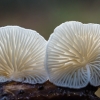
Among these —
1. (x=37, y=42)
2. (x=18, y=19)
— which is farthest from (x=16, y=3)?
(x=37, y=42)

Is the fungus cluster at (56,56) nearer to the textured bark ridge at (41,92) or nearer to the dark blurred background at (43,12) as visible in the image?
the textured bark ridge at (41,92)

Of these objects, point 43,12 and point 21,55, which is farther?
point 43,12

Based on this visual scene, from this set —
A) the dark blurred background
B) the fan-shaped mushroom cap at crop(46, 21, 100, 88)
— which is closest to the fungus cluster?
the fan-shaped mushroom cap at crop(46, 21, 100, 88)

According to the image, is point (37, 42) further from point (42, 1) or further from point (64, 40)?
point (42, 1)

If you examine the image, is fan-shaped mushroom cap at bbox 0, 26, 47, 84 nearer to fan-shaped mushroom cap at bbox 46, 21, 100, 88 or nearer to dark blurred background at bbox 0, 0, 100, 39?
fan-shaped mushroom cap at bbox 46, 21, 100, 88

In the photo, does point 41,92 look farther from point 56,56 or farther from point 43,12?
point 43,12

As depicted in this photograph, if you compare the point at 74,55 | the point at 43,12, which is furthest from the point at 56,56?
the point at 43,12

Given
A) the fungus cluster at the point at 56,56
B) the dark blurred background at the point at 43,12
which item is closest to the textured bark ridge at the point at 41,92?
the fungus cluster at the point at 56,56

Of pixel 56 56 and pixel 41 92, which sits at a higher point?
pixel 56 56

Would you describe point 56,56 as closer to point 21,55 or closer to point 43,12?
point 21,55
